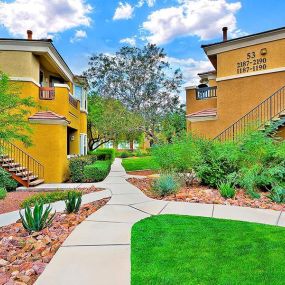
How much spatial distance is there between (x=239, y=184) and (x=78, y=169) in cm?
768

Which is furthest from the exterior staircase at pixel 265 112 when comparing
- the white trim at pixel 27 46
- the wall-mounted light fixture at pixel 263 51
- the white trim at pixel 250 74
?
the white trim at pixel 27 46

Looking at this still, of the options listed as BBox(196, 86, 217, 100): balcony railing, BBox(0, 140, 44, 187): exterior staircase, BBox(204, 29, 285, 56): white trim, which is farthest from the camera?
BBox(196, 86, 217, 100): balcony railing

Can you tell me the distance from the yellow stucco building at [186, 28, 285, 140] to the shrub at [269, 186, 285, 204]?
5.23 metres

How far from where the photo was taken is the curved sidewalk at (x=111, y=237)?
3.63 meters

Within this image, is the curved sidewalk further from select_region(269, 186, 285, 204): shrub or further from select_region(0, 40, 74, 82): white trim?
select_region(0, 40, 74, 82): white trim

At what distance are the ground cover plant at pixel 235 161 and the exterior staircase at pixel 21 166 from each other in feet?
19.0

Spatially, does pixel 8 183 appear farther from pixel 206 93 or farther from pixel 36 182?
pixel 206 93

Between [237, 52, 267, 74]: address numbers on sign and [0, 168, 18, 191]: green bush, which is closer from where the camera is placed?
[0, 168, 18, 191]: green bush

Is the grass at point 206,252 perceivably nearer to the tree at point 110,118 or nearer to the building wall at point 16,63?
the building wall at point 16,63

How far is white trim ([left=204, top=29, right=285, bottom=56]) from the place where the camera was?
47.0ft

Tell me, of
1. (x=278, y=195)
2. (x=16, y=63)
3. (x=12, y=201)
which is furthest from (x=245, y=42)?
(x=12, y=201)

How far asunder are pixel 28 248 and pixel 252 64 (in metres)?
14.1

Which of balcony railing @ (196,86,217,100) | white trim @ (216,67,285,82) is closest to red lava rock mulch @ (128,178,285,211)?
white trim @ (216,67,285,82)

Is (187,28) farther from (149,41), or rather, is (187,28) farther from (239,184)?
(239,184)
